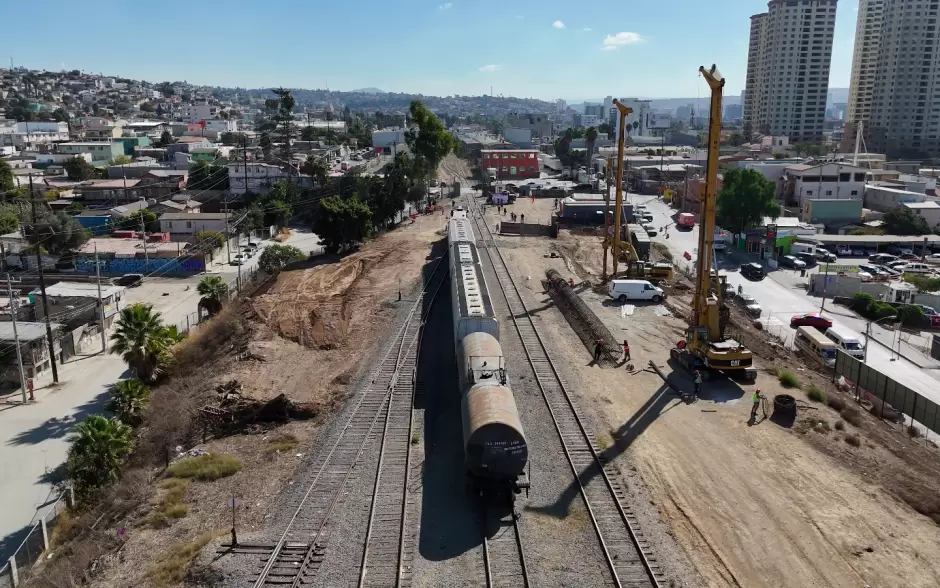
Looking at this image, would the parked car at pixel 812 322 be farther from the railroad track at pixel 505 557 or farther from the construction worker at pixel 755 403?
the railroad track at pixel 505 557

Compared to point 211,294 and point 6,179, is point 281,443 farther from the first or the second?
point 6,179

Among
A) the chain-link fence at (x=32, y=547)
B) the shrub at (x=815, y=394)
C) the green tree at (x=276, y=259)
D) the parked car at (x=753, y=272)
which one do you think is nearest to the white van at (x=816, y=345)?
the shrub at (x=815, y=394)

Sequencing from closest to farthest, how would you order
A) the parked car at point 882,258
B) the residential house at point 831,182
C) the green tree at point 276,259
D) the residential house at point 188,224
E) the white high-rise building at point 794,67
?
the green tree at point 276,259, the parked car at point 882,258, the residential house at point 188,224, the residential house at point 831,182, the white high-rise building at point 794,67

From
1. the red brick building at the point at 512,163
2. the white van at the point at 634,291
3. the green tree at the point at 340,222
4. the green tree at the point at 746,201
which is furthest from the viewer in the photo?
the red brick building at the point at 512,163

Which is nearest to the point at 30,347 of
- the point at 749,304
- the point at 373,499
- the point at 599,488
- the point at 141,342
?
the point at 141,342

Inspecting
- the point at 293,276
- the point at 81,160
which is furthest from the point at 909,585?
the point at 81,160

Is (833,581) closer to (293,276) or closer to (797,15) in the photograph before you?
(293,276)

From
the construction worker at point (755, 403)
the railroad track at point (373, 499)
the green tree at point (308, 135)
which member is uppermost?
the green tree at point (308, 135)
